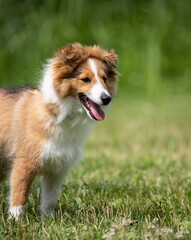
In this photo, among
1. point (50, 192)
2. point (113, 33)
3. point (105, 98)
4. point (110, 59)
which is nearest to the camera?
point (105, 98)

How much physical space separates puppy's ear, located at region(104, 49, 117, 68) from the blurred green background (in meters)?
7.98

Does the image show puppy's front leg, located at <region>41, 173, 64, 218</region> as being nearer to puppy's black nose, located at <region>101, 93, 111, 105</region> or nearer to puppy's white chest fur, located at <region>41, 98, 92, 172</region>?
puppy's white chest fur, located at <region>41, 98, 92, 172</region>

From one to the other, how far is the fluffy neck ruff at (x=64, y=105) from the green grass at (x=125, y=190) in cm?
75

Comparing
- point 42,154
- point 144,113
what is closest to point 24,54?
point 144,113

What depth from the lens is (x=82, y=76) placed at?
578 centimetres

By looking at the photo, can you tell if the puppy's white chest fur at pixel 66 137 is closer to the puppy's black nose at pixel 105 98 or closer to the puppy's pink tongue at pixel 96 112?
the puppy's pink tongue at pixel 96 112

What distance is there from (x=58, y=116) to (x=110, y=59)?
2.17ft

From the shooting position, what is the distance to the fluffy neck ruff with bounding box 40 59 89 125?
19.2 feet

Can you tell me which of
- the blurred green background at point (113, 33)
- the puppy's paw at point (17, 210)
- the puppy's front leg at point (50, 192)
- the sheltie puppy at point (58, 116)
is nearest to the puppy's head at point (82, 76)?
the sheltie puppy at point (58, 116)

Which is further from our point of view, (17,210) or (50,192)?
(50,192)

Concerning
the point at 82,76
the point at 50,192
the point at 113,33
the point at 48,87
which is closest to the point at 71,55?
the point at 82,76

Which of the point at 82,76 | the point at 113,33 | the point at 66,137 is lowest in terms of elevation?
the point at 66,137

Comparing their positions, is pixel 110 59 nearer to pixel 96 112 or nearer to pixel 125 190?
pixel 96 112

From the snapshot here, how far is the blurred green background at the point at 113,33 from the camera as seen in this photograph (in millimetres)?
14219
